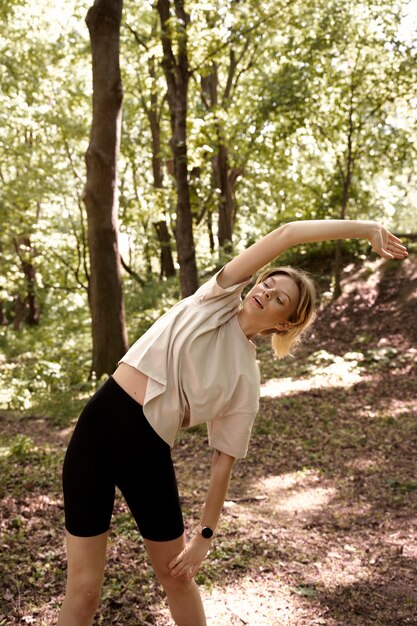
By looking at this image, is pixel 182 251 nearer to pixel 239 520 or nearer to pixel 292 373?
pixel 292 373

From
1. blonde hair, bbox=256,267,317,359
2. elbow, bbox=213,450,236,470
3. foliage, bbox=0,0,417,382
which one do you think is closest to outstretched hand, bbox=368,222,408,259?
blonde hair, bbox=256,267,317,359

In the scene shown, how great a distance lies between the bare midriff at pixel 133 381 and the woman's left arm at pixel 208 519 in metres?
0.44

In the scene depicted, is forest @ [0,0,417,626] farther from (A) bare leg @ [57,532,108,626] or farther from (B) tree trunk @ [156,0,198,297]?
(A) bare leg @ [57,532,108,626]

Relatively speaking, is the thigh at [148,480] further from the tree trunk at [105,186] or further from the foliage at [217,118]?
the foliage at [217,118]

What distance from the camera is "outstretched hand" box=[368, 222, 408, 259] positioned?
2.49 metres

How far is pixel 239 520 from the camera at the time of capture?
488 cm

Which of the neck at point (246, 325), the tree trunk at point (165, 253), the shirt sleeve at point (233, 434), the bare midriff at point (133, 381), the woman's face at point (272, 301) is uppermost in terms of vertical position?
the woman's face at point (272, 301)

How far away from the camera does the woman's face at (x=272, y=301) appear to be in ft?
8.32

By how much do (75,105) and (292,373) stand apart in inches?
330

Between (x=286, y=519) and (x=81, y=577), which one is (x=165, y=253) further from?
(x=81, y=577)

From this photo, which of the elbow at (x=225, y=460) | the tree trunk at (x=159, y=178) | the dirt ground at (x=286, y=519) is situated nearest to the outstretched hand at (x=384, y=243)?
the elbow at (x=225, y=460)

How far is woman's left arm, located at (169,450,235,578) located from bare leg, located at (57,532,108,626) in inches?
12.7

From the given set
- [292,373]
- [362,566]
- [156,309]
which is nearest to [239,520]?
[362,566]

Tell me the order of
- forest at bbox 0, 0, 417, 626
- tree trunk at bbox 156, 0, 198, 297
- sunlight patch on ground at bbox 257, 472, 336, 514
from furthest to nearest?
1. tree trunk at bbox 156, 0, 198, 297
2. sunlight patch on ground at bbox 257, 472, 336, 514
3. forest at bbox 0, 0, 417, 626
